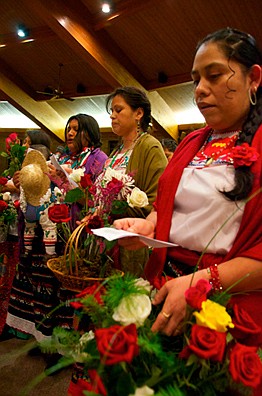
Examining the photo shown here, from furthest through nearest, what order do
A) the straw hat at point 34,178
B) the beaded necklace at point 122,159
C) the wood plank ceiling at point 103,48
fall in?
1. the wood plank ceiling at point 103,48
2. the straw hat at point 34,178
3. the beaded necklace at point 122,159

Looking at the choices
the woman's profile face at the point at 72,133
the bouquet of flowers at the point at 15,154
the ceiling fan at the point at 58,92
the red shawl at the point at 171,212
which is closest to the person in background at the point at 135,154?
the woman's profile face at the point at 72,133

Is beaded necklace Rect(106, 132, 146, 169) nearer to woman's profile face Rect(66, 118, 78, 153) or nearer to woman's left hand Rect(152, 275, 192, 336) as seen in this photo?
woman's profile face Rect(66, 118, 78, 153)

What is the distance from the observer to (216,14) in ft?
16.5

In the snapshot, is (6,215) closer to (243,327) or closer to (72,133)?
(72,133)

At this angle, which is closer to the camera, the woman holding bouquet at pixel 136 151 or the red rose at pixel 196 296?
the red rose at pixel 196 296

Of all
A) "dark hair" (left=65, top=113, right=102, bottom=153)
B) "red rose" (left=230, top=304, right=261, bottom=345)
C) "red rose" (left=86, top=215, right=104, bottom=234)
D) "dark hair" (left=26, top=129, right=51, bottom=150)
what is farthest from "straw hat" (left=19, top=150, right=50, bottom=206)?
"red rose" (left=230, top=304, right=261, bottom=345)

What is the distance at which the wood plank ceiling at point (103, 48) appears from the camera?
5.18 m

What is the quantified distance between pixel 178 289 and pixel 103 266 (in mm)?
687

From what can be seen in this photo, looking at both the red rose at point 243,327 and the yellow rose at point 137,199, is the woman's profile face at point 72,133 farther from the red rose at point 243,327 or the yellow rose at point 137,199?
the red rose at point 243,327

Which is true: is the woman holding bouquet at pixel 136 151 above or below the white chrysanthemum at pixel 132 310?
above

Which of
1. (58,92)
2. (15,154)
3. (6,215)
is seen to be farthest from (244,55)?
(58,92)

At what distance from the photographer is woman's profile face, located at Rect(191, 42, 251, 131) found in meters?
0.89

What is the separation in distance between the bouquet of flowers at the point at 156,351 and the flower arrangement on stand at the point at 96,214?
667 mm

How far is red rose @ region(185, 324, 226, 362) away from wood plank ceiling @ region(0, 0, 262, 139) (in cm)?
506
